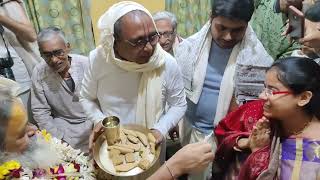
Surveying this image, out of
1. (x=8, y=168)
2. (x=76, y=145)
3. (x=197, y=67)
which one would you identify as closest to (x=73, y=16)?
(x=76, y=145)

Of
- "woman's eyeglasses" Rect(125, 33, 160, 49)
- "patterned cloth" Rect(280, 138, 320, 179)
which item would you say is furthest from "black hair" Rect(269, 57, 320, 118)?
"woman's eyeglasses" Rect(125, 33, 160, 49)

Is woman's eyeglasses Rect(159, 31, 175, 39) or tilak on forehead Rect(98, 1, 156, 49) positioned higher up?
tilak on forehead Rect(98, 1, 156, 49)

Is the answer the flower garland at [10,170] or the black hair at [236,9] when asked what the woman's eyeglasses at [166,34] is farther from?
the flower garland at [10,170]

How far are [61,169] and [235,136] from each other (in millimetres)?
829

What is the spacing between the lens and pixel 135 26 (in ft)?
5.60

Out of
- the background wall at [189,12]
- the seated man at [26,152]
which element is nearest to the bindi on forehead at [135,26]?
the seated man at [26,152]

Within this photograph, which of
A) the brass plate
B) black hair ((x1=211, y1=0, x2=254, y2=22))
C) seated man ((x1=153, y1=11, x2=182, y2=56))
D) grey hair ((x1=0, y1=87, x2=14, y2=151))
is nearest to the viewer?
grey hair ((x1=0, y1=87, x2=14, y2=151))

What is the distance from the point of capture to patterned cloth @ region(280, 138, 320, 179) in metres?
1.39

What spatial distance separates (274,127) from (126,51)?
2.58ft

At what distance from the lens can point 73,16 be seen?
3600 millimetres

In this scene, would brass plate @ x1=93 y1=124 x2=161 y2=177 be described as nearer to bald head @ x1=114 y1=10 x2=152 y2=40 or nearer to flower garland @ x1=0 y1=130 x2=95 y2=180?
flower garland @ x1=0 y1=130 x2=95 y2=180

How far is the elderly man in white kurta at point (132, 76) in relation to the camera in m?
1.74

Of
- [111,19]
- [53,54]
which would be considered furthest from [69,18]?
[111,19]

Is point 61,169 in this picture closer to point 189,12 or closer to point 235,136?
point 235,136
